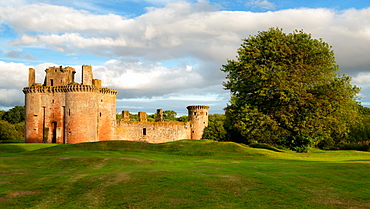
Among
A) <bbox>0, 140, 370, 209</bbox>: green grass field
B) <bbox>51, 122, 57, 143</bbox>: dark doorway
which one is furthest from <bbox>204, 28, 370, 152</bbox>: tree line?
→ <bbox>51, 122, 57, 143</bbox>: dark doorway

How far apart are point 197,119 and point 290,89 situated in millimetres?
35481

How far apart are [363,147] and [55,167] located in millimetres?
51938

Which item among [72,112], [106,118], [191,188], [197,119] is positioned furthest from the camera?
[197,119]

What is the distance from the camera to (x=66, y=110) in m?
57.3

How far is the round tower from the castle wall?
1875 mm

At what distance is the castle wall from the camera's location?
206 feet

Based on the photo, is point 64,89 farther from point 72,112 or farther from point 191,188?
point 191,188

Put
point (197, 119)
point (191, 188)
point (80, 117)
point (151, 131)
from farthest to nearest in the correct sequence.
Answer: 1. point (197, 119)
2. point (151, 131)
3. point (80, 117)
4. point (191, 188)

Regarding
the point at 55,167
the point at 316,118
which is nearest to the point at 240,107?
the point at 316,118

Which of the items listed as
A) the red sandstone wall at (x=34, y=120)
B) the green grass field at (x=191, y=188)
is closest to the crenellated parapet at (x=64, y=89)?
the red sandstone wall at (x=34, y=120)

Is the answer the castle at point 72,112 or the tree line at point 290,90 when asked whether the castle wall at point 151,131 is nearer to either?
the castle at point 72,112

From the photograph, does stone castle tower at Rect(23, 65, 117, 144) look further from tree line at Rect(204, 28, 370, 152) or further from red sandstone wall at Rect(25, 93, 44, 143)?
tree line at Rect(204, 28, 370, 152)

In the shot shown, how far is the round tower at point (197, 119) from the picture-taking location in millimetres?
69625

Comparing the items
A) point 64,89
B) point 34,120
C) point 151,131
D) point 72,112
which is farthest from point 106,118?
point 34,120
